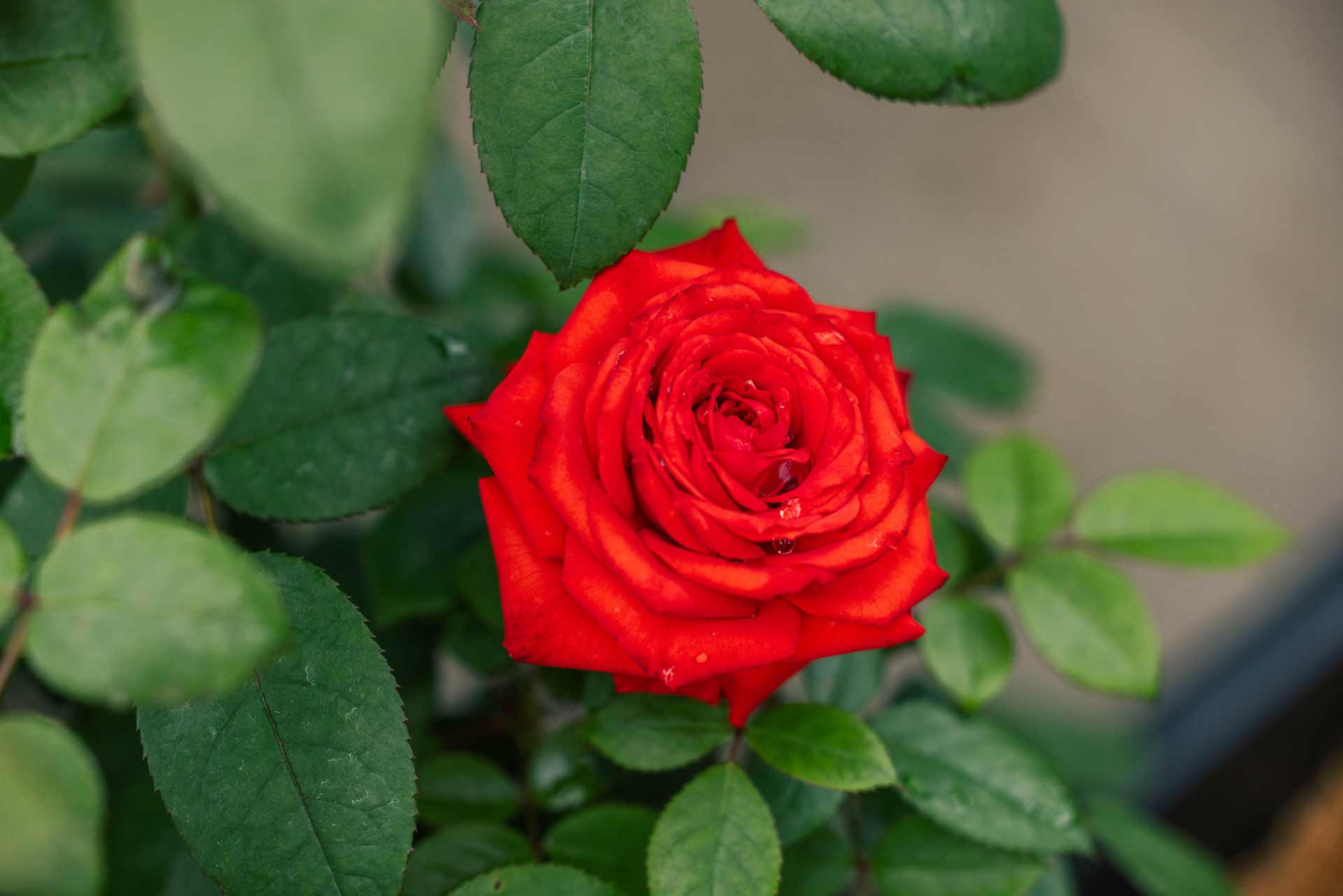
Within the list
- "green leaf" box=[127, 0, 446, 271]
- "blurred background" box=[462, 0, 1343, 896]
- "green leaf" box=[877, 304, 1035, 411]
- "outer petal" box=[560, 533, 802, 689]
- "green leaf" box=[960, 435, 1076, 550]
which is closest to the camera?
"green leaf" box=[127, 0, 446, 271]

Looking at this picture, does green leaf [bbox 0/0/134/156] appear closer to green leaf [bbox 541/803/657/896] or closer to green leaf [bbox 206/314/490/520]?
green leaf [bbox 206/314/490/520]

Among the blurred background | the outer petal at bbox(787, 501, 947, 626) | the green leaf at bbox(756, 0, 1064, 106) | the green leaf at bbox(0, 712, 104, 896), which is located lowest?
the blurred background

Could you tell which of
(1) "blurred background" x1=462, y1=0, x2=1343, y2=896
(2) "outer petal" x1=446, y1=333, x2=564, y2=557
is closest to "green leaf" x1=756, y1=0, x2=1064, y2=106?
(2) "outer petal" x1=446, y1=333, x2=564, y2=557

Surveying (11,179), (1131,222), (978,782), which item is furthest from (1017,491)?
(1131,222)

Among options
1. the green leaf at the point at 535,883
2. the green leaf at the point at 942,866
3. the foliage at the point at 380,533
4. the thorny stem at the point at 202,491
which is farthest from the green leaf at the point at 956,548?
the thorny stem at the point at 202,491

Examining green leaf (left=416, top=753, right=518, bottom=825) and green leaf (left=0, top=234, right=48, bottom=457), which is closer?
green leaf (left=0, top=234, right=48, bottom=457)

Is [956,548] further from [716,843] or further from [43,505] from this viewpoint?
[43,505]

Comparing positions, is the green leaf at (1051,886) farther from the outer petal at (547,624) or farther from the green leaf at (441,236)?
the green leaf at (441,236)
